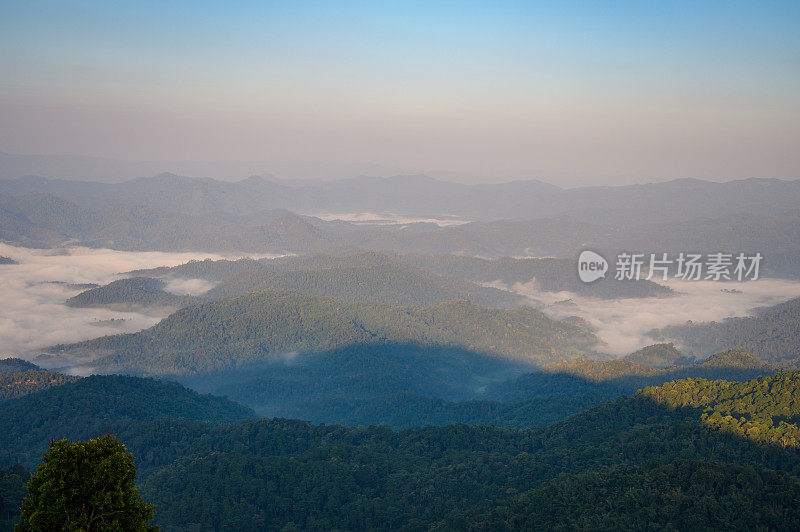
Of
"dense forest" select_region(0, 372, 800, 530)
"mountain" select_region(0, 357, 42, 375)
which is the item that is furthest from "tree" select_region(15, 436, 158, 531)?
"mountain" select_region(0, 357, 42, 375)

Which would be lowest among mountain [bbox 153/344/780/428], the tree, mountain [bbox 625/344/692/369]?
mountain [bbox 153/344/780/428]

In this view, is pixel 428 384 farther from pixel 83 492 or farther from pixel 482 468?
pixel 83 492

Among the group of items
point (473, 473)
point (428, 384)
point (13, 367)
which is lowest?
point (428, 384)

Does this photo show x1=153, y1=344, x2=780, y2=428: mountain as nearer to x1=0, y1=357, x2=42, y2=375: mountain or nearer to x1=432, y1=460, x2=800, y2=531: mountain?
x1=0, y1=357, x2=42, y2=375: mountain

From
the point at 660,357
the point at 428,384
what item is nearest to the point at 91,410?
the point at 428,384

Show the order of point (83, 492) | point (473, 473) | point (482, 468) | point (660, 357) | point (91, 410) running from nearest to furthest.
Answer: point (83, 492) < point (473, 473) < point (482, 468) < point (91, 410) < point (660, 357)

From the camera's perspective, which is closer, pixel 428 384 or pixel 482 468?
pixel 482 468

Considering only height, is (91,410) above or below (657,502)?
below

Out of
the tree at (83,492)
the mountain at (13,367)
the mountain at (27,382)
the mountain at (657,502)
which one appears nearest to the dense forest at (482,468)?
the mountain at (657,502)

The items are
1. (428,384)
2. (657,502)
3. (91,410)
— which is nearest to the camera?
(657,502)

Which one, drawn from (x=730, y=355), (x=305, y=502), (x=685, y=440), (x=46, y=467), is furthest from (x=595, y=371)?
(x=46, y=467)
